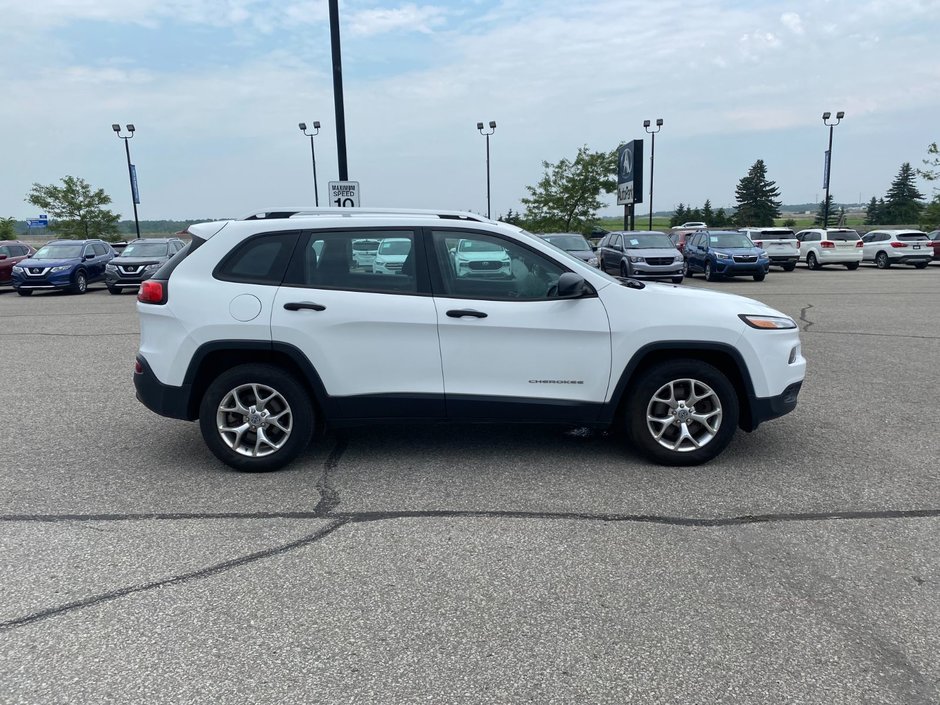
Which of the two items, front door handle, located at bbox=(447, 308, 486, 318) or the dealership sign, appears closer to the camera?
front door handle, located at bbox=(447, 308, 486, 318)

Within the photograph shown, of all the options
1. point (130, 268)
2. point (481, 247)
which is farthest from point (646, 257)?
point (481, 247)

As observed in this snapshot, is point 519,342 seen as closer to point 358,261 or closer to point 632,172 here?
point 358,261

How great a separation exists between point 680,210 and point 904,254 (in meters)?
66.0

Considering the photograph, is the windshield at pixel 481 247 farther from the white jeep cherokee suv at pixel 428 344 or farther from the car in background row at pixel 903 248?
the car in background row at pixel 903 248

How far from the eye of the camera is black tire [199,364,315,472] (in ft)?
16.2

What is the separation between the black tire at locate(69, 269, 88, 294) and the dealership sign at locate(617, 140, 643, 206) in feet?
72.0

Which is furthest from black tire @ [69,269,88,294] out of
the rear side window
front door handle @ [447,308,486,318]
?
front door handle @ [447,308,486,318]

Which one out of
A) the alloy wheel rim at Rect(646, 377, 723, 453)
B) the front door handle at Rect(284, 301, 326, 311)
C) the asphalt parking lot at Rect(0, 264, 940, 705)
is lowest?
the asphalt parking lot at Rect(0, 264, 940, 705)

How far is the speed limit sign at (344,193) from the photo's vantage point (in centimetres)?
1516

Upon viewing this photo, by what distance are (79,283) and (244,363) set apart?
1976 cm

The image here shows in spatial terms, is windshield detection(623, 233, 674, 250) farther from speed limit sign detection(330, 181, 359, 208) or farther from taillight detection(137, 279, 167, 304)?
taillight detection(137, 279, 167, 304)

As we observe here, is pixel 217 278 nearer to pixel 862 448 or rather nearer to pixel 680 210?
pixel 862 448

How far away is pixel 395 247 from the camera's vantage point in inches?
197

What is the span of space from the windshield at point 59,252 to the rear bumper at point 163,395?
19.6 meters
